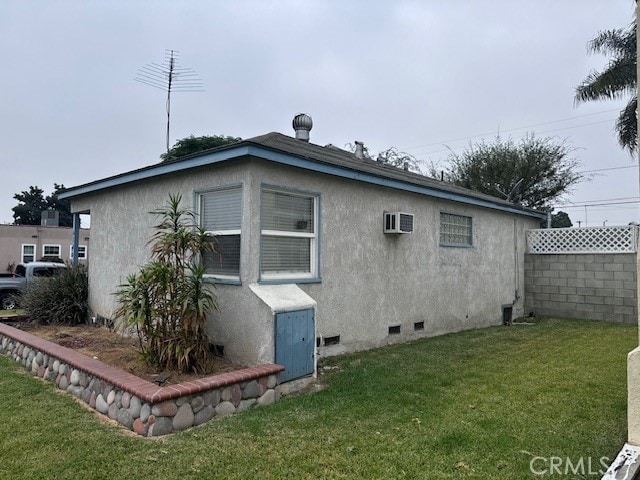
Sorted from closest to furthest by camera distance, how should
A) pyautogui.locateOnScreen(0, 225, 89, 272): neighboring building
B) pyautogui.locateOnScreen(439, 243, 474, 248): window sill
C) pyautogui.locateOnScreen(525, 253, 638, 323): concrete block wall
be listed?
1. pyautogui.locateOnScreen(439, 243, 474, 248): window sill
2. pyautogui.locateOnScreen(525, 253, 638, 323): concrete block wall
3. pyautogui.locateOnScreen(0, 225, 89, 272): neighboring building

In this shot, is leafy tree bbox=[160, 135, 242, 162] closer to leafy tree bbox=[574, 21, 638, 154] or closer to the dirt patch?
leafy tree bbox=[574, 21, 638, 154]

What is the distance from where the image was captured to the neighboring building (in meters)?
26.8

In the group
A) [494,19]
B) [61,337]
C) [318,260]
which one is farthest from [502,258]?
[61,337]

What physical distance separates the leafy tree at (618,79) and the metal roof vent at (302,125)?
11497mm

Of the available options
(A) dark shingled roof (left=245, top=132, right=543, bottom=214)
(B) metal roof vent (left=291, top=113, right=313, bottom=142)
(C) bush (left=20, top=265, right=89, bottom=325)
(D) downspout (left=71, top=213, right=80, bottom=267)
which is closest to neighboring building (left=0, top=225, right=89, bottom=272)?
(D) downspout (left=71, top=213, right=80, bottom=267)

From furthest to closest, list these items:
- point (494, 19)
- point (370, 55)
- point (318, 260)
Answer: point (370, 55) < point (494, 19) < point (318, 260)

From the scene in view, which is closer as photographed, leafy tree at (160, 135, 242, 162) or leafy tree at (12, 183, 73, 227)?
leafy tree at (160, 135, 242, 162)

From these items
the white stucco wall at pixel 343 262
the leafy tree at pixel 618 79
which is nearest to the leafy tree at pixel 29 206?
the white stucco wall at pixel 343 262

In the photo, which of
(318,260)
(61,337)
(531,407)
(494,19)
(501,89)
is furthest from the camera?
(501,89)

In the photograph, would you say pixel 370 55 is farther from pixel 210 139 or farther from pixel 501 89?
pixel 210 139

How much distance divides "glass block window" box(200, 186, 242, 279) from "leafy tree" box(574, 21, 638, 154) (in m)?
14.6

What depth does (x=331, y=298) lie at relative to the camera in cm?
657

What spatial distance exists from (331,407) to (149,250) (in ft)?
14.7

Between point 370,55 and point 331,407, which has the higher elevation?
point 370,55
